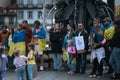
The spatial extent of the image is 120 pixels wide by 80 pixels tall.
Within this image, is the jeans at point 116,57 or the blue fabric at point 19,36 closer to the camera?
the jeans at point 116,57

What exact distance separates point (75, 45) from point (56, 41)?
39.6 inches

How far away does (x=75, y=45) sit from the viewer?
15.1 m

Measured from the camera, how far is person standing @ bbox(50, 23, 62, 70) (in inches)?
621

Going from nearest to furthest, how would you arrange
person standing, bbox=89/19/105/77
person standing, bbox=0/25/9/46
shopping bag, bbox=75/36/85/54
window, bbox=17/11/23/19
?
person standing, bbox=89/19/105/77 < shopping bag, bbox=75/36/85/54 < person standing, bbox=0/25/9/46 < window, bbox=17/11/23/19

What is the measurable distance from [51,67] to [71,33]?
1.93 meters

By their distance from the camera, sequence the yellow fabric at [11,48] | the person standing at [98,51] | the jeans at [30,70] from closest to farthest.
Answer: the jeans at [30,70]
the person standing at [98,51]
the yellow fabric at [11,48]

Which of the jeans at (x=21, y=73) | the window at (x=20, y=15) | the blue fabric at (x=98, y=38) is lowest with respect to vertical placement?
the jeans at (x=21, y=73)

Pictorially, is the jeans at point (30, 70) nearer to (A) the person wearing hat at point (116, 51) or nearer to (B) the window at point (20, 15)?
(A) the person wearing hat at point (116, 51)

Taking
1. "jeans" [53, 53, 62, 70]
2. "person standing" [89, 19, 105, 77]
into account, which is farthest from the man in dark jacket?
"jeans" [53, 53, 62, 70]

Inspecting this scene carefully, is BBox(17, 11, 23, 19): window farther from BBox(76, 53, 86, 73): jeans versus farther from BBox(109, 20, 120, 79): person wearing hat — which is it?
BBox(109, 20, 120, 79): person wearing hat

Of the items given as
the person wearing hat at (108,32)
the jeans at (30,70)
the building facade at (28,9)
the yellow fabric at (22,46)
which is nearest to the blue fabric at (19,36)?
the yellow fabric at (22,46)

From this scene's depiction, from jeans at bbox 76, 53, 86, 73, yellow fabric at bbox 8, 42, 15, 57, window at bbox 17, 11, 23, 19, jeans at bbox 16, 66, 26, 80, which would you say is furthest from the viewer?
window at bbox 17, 11, 23, 19

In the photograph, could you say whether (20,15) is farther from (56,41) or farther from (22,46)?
(22,46)

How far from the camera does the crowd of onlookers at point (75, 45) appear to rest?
13.6 metres
